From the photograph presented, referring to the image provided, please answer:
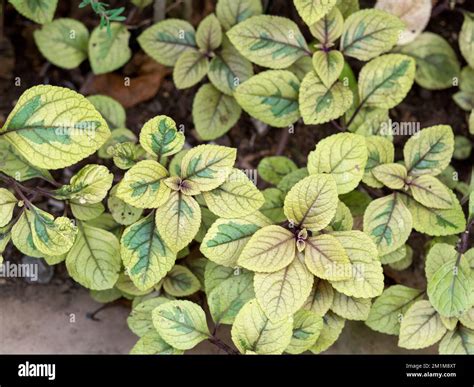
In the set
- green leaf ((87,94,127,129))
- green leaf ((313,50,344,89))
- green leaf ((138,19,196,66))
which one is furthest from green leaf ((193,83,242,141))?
green leaf ((313,50,344,89))

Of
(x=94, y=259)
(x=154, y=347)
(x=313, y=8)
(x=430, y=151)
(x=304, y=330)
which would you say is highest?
(x=313, y=8)

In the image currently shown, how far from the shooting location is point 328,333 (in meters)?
2.39

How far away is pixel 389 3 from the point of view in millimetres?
2756

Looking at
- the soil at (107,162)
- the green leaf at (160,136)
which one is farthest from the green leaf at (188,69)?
the green leaf at (160,136)

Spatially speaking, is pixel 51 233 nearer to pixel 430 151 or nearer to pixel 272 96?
pixel 272 96

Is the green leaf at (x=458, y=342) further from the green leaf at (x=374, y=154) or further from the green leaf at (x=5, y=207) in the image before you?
the green leaf at (x=5, y=207)

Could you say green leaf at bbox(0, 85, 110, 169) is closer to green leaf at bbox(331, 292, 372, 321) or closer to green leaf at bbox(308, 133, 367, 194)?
green leaf at bbox(308, 133, 367, 194)

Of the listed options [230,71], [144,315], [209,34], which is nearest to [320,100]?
[230,71]

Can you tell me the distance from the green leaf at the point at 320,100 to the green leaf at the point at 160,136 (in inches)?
19.2

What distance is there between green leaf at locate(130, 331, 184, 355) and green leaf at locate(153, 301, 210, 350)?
0.22 ft

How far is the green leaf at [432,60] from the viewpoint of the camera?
282 centimetres

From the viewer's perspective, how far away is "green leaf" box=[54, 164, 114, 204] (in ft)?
7.10

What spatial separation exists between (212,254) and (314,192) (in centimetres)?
36

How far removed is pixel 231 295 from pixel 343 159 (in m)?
0.56
